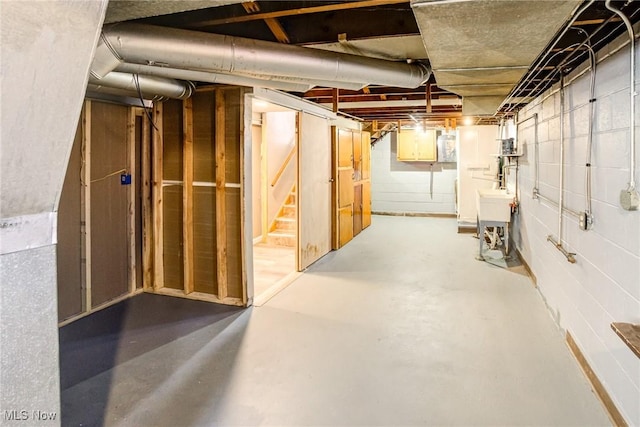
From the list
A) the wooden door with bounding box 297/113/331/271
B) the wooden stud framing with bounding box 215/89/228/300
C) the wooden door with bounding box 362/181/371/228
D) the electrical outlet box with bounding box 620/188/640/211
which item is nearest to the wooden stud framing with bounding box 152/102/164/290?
the wooden stud framing with bounding box 215/89/228/300

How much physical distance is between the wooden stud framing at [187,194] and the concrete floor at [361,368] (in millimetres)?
805

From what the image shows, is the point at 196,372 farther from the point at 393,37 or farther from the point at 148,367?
the point at 393,37

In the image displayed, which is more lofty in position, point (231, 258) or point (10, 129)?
point (10, 129)

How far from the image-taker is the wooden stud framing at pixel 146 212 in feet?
13.1

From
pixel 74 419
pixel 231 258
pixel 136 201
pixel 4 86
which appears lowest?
pixel 74 419

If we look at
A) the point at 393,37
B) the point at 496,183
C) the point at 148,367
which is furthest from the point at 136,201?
the point at 496,183

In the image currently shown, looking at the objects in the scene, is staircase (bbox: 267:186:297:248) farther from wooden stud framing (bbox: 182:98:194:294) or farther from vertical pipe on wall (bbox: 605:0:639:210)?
vertical pipe on wall (bbox: 605:0:639:210)

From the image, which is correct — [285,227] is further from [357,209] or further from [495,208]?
[495,208]

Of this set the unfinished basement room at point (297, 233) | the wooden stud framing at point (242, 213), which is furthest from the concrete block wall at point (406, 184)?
the wooden stud framing at point (242, 213)

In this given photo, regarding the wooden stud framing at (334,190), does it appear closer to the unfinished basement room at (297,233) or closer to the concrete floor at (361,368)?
the unfinished basement room at (297,233)

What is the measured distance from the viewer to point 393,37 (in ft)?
7.88

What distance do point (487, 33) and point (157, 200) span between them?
3376 millimetres

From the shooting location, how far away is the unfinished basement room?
1075 mm

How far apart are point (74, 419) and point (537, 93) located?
4.75 meters
